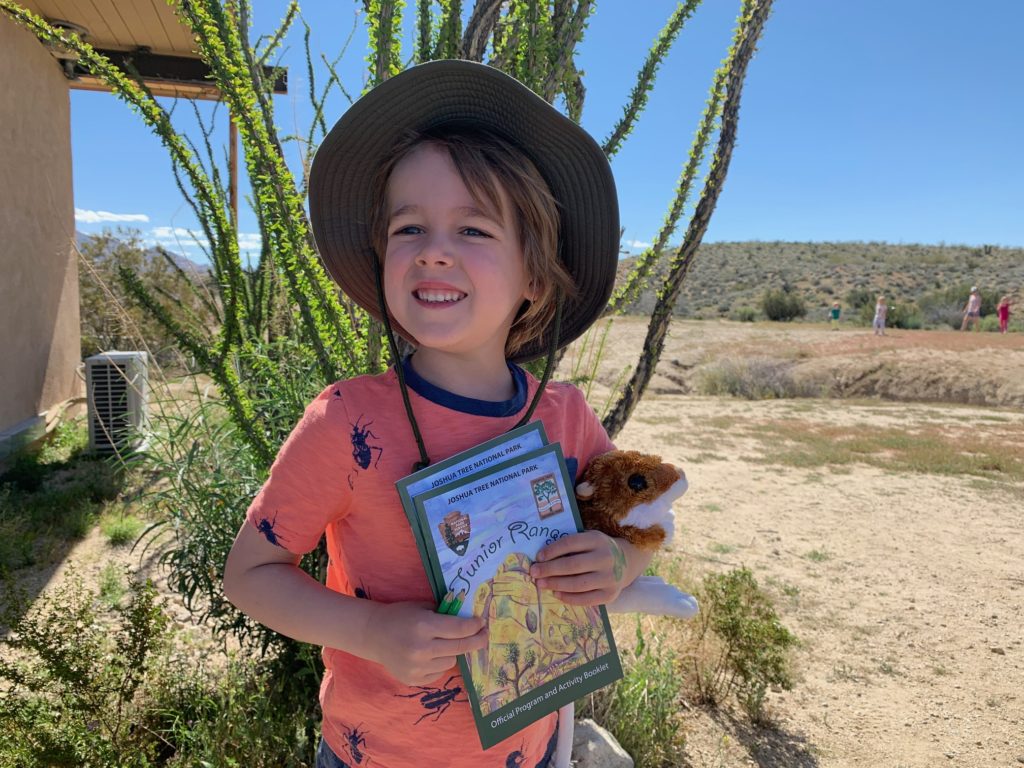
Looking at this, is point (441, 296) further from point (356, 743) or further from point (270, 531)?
point (356, 743)

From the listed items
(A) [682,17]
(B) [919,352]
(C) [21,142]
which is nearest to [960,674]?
(A) [682,17]

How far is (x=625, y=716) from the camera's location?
2.24 m

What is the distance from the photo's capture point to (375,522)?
0.94m

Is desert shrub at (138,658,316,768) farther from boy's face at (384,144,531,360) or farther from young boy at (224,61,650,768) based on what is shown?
boy's face at (384,144,531,360)

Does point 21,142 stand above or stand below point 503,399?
above

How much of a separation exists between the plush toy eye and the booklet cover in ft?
0.50

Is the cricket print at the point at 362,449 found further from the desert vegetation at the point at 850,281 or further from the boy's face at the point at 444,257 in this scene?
the desert vegetation at the point at 850,281

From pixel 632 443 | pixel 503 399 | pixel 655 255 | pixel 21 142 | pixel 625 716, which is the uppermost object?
pixel 21 142

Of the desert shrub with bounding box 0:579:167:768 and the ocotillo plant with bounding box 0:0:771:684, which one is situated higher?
the ocotillo plant with bounding box 0:0:771:684

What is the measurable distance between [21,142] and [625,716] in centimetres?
610

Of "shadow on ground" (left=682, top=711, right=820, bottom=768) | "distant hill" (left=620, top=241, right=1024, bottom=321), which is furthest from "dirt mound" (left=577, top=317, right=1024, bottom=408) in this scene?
"distant hill" (left=620, top=241, right=1024, bottom=321)

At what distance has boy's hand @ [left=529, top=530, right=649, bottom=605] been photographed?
2.90ft

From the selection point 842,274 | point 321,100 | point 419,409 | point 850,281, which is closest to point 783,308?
point 850,281

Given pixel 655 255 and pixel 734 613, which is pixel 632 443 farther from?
pixel 655 255
